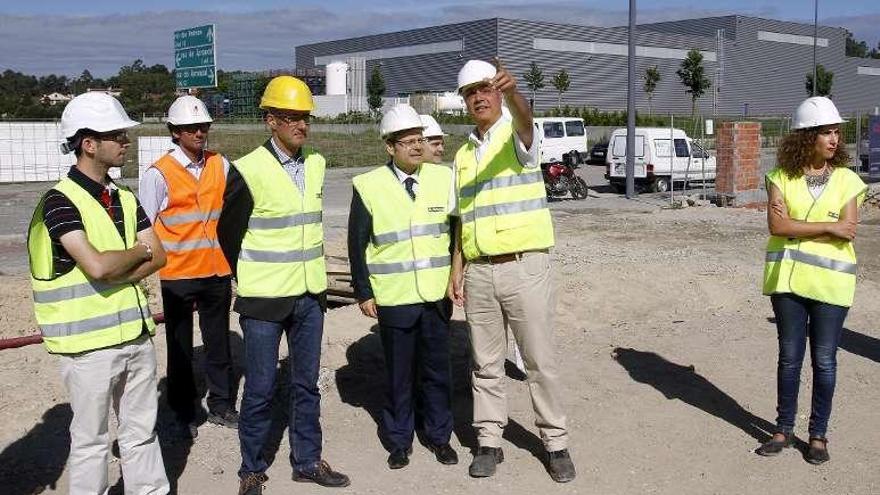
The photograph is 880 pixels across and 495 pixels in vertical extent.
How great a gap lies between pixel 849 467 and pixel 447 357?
7.52 feet

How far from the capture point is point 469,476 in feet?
15.6

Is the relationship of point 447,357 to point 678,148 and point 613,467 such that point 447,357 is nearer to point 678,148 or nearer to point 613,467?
point 613,467

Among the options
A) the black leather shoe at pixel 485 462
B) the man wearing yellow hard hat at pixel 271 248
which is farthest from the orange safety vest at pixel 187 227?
the black leather shoe at pixel 485 462

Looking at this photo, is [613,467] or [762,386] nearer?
[613,467]

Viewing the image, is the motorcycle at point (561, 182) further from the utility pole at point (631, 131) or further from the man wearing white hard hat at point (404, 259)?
the man wearing white hard hat at point (404, 259)

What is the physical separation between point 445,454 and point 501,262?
1193mm

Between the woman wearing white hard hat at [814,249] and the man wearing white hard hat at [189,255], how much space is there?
3233 millimetres

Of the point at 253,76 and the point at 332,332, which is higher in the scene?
the point at 253,76

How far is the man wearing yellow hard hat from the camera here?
4.35 meters

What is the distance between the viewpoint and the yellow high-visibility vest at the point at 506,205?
4.50 m

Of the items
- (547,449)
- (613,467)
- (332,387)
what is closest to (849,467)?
(613,467)

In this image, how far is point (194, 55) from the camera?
17.0 meters

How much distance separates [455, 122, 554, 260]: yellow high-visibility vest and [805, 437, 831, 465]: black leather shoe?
1.93 m

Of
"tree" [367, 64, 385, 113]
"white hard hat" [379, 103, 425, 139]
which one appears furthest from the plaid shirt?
"tree" [367, 64, 385, 113]
